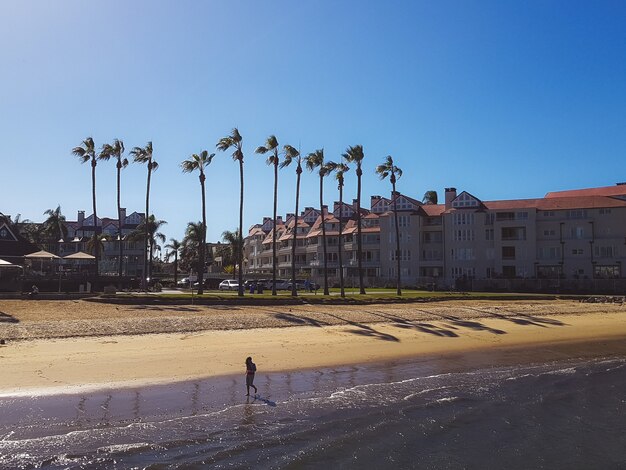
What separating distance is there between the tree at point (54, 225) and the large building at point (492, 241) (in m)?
41.9

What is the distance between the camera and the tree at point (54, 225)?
288 feet

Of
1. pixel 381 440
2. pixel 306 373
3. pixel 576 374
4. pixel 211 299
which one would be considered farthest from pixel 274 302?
pixel 381 440

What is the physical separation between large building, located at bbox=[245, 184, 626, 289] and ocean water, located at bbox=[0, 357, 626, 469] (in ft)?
157

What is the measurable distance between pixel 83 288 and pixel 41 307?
10.2m

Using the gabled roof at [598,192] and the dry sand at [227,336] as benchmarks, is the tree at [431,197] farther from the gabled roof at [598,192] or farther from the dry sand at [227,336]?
the dry sand at [227,336]

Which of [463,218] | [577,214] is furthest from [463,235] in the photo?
[577,214]

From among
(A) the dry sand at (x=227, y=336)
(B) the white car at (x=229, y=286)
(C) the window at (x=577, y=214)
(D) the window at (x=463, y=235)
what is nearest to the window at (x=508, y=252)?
(D) the window at (x=463, y=235)

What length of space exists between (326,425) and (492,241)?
216ft

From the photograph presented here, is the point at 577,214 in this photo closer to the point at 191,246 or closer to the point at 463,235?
the point at 463,235

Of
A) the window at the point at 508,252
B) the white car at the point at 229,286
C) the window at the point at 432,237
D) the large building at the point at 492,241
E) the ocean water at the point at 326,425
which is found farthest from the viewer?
the window at the point at 432,237

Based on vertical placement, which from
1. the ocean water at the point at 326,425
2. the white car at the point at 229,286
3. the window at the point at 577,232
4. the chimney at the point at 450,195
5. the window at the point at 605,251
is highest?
the chimney at the point at 450,195

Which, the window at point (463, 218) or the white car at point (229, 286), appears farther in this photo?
the window at point (463, 218)

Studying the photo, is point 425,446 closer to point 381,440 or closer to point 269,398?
point 381,440

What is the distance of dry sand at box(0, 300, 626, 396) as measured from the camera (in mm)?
17578
